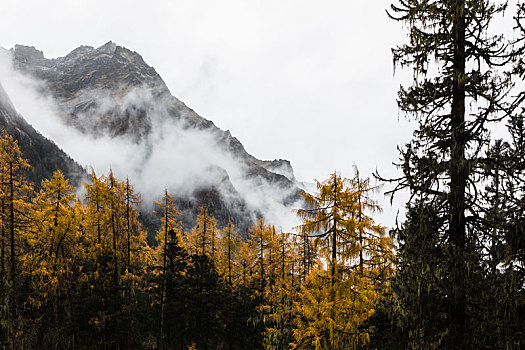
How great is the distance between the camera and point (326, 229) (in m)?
11.9

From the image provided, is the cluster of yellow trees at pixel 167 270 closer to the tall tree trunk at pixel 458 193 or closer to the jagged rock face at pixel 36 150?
the tall tree trunk at pixel 458 193

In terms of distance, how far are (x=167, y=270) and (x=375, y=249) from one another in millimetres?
19972

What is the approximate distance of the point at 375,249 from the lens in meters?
10.7

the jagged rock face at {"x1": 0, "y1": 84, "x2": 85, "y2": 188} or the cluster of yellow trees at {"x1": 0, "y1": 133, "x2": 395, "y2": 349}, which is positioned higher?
the jagged rock face at {"x1": 0, "y1": 84, "x2": 85, "y2": 188}

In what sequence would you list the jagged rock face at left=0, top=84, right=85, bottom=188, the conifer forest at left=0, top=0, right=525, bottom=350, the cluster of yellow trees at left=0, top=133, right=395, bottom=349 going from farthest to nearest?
1. the jagged rock face at left=0, top=84, right=85, bottom=188
2. the cluster of yellow trees at left=0, top=133, right=395, bottom=349
3. the conifer forest at left=0, top=0, right=525, bottom=350

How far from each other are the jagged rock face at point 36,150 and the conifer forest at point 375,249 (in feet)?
373

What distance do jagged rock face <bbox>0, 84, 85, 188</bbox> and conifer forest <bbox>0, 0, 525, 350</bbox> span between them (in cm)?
11354

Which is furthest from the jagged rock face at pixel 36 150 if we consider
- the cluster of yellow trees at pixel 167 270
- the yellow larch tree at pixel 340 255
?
the yellow larch tree at pixel 340 255

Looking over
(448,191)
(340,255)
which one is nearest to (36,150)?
(340,255)

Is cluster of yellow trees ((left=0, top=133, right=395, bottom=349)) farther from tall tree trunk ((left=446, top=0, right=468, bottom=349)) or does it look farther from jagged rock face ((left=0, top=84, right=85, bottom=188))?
jagged rock face ((left=0, top=84, right=85, bottom=188))

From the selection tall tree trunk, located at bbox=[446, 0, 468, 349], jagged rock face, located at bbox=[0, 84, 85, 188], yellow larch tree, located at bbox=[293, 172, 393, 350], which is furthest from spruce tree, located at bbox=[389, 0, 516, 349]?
jagged rock face, located at bbox=[0, 84, 85, 188]

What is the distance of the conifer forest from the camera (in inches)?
198

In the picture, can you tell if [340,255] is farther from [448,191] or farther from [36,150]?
[36,150]

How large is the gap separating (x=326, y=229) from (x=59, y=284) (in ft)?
54.7
